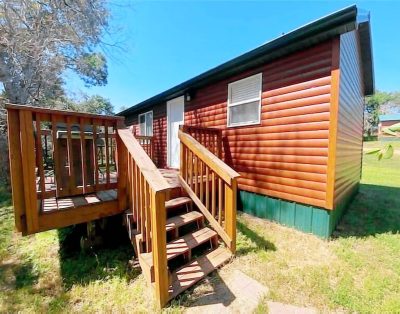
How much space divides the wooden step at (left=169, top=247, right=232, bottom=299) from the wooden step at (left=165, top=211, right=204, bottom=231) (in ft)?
1.67

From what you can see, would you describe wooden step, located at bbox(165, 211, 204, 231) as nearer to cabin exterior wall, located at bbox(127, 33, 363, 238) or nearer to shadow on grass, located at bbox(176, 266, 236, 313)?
shadow on grass, located at bbox(176, 266, 236, 313)

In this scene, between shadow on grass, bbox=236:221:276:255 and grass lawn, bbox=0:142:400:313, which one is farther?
shadow on grass, bbox=236:221:276:255

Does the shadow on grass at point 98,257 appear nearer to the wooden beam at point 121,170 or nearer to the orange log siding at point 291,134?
the wooden beam at point 121,170

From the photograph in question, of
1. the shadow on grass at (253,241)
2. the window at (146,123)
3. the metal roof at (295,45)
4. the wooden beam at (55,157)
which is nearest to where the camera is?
the wooden beam at (55,157)

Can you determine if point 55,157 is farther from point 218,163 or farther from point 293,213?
point 293,213

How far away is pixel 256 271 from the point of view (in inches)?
106

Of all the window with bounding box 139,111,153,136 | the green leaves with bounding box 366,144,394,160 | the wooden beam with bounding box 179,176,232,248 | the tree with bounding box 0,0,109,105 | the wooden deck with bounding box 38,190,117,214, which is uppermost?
the tree with bounding box 0,0,109,105

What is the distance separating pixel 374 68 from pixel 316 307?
7.99 meters

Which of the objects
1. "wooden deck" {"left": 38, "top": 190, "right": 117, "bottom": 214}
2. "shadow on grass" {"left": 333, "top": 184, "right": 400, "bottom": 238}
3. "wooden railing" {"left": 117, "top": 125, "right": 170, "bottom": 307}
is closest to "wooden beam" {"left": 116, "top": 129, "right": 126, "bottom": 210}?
"wooden railing" {"left": 117, "top": 125, "right": 170, "bottom": 307}

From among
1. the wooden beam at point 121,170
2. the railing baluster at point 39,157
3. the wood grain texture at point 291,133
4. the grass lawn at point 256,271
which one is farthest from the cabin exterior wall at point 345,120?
the railing baluster at point 39,157

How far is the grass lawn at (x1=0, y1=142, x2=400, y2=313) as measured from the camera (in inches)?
88.6

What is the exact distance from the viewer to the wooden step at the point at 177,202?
10.9 feet

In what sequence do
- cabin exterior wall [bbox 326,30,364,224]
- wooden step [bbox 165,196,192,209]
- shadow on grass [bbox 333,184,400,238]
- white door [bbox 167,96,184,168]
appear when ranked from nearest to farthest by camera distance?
wooden step [bbox 165,196,192,209] → cabin exterior wall [bbox 326,30,364,224] → shadow on grass [bbox 333,184,400,238] → white door [bbox 167,96,184,168]

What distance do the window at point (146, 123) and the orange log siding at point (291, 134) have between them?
15.4 ft
